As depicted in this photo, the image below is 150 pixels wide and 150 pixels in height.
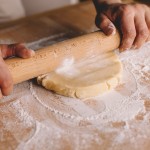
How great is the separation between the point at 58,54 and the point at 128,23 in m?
0.37

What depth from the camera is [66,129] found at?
40.8 inches

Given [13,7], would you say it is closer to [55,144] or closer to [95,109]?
[95,109]

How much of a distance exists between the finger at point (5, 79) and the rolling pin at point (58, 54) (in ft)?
0.16

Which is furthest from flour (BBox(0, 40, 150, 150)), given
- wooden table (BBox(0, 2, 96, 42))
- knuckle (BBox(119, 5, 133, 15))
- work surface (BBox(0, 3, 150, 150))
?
wooden table (BBox(0, 2, 96, 42))

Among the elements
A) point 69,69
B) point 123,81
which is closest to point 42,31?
point 69,69

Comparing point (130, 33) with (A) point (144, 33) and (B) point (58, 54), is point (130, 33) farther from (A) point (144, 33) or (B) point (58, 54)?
(B) point (58, 54)

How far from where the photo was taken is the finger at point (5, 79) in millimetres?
1056

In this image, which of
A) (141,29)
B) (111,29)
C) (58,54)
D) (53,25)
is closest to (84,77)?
(58,54)

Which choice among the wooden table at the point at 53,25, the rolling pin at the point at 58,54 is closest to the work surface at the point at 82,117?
the rolling pin at the point at 58,54

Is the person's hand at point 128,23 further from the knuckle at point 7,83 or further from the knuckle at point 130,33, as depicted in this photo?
the knuckle at point 7,83

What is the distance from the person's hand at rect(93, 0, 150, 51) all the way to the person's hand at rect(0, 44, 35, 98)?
39cm

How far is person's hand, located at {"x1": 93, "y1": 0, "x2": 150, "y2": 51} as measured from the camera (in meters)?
1.35

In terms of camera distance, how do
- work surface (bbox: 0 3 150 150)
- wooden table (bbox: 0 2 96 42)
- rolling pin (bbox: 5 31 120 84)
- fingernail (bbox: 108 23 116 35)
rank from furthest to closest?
wooden table (bbox: 0 2 96 42) < fingernail (bbox: 108 23 116 35) < rolling pin (bbox: 5 31 120 84) < work surface (bbox: 0 3 150 150)

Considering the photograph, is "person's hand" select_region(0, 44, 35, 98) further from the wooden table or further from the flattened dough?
the wooden table
